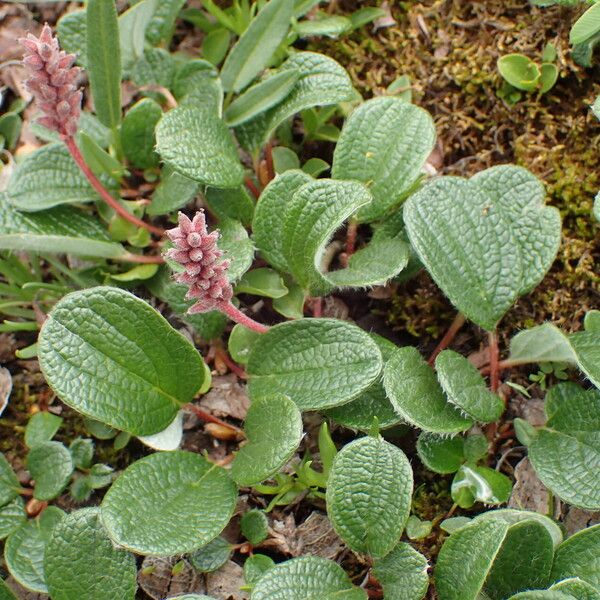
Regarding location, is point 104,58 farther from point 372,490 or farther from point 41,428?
point 372,490

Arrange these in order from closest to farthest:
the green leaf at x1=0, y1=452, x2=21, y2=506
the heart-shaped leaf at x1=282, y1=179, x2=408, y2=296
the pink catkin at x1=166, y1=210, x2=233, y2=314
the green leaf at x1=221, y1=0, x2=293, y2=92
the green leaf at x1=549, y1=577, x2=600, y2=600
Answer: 1. the pink catkin at x1=166, y1=210, x2=233, y2=314
2. the green leaf at x1=549, y1=577, x2=600, y2=600
3. the heart-shaped leaf at x1=282, y1=179, x2=408, y2=296
4. the green leaf at x1=0, y1=452, x2=21, y2=506
5. the green leaf at x1=221, y1=0, x2=293, y2=92

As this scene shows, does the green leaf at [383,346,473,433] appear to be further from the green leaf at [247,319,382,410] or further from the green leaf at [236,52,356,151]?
the green leaf at [236,52,356,151]

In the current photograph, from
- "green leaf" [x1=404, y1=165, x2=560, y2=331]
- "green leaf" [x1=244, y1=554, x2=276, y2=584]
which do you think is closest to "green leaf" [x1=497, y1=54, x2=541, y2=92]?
"green leaf" [x1=404, y1=165, x2=560, y2=331]

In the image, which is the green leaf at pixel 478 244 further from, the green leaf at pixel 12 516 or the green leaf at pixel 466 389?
the green leaf at pixel 12 516

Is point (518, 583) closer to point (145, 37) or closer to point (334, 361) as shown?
point (334, 361)

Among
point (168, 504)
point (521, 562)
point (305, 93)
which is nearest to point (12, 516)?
point (168, 504)

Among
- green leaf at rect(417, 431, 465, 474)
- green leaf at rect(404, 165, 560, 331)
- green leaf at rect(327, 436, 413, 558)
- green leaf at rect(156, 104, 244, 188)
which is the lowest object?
green leaf at rect(417, 431, 465, 474)
